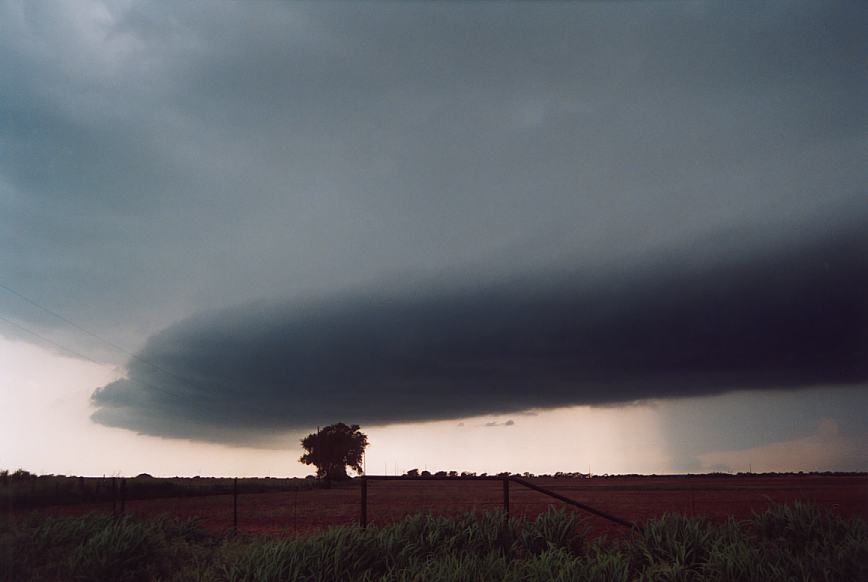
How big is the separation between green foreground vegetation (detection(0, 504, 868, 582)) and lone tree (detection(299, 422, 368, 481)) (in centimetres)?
12182

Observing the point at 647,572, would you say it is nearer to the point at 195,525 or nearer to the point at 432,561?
the point at 432,561

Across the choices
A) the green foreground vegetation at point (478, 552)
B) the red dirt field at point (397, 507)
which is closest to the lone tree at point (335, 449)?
the red dirt field at point (397, 507)

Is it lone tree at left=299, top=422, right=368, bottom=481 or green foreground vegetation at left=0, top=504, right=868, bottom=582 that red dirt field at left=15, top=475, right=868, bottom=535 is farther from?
lone tree at left=299, top=422, right=368, bottom=481

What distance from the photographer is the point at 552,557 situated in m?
11.3

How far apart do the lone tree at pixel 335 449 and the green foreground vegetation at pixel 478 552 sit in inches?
4796

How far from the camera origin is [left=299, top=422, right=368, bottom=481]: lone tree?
13500 cm

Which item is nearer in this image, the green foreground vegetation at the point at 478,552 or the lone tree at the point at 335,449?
the green foreground vegetation at the point at 478,552

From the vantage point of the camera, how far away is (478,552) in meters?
12.5

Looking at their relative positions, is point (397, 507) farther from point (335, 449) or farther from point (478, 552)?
point (335, 449)

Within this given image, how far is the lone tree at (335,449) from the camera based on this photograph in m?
135

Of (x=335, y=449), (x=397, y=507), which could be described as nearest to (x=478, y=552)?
(x=397, y=507)

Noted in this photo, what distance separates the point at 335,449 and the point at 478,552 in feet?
416

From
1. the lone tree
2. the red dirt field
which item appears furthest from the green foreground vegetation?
the lone tree

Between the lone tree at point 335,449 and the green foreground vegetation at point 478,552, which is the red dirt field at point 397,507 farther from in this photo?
the lone tree at point 335,449
